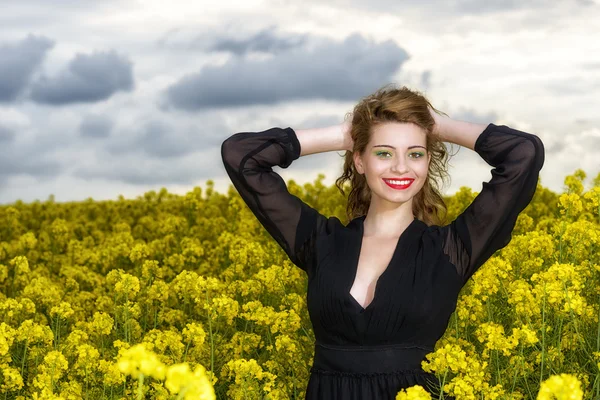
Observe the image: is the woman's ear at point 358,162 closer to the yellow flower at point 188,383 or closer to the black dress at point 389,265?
the black dress at point 389,265

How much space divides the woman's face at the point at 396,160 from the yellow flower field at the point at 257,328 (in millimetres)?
661

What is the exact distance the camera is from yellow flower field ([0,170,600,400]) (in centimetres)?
356

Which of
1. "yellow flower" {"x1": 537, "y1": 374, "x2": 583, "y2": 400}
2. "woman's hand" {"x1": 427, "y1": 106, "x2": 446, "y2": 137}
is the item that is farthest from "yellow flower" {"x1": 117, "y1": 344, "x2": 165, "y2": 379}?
"woman's hand" {"x1": 427, "y1": 106, "x2": 446, "y2": 137}

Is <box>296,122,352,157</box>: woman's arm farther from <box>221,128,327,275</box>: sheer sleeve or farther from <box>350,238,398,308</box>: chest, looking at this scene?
<box>350,238,398,308</box>: chest

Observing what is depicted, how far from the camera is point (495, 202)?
3271 mm

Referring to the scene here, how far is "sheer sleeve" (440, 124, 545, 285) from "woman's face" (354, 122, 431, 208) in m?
0.23

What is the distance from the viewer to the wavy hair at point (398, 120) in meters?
3.40

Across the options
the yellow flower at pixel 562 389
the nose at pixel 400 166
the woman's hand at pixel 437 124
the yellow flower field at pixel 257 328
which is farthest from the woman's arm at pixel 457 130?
the yellow flower at pixel 562 389

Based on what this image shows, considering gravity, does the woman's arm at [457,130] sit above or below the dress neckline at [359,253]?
above

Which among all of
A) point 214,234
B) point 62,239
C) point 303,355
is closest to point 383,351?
point 303,355

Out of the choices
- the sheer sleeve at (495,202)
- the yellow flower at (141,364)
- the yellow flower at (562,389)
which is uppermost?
the sheer sleeve at (495,202)

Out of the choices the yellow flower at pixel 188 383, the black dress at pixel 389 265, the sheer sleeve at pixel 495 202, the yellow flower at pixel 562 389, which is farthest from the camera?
the sheer sleeve at pixel 495 202

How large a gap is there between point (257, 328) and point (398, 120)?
2.13 m

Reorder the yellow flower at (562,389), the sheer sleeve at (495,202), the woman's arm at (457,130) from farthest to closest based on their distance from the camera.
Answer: the woman's arm at (457,130) → the sheer sleeve at (495,202) → the yellow flower at (562,389)
